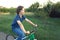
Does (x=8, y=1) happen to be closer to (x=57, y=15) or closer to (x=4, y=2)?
(x=4, y=2)

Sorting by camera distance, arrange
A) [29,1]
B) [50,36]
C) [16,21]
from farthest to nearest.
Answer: [29,1], [50,36], [16,21]

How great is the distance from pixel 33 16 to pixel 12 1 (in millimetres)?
989

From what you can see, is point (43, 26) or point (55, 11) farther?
point (55, 11)

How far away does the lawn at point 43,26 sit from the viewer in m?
9.27

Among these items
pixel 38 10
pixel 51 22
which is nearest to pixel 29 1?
pixel 38 10

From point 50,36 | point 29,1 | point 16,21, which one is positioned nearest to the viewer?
point 16,21

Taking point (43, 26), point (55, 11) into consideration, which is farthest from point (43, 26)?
point (55, 11)

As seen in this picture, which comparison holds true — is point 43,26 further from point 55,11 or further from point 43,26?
point 55,11

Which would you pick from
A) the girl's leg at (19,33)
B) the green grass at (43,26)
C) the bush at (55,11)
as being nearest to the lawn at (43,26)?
the green grass at (43,26)

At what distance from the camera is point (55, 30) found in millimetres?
9461

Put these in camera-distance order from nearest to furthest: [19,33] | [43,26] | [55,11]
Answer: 1. [19,33]
2. [43,26]
3. [55,11]

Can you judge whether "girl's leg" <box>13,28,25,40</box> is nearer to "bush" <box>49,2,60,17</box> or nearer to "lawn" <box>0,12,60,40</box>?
"lawn" <box>0,12,60,40</box>

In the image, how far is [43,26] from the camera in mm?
9656

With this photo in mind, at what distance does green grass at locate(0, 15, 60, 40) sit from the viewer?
30.4ft
